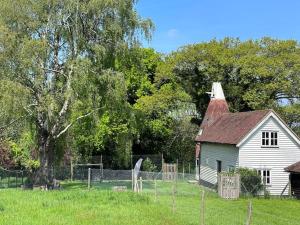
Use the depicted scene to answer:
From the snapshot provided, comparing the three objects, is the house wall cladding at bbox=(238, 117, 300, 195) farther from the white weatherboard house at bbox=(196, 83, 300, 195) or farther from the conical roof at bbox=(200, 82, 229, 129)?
the conical roof at bbox=(200, 82, 229, 129)

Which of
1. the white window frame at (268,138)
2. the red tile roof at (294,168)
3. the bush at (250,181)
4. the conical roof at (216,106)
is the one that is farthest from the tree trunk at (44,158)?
the conical roof at (216,106)

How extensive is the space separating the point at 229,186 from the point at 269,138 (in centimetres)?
677

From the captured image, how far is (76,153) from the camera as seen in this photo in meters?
43.3

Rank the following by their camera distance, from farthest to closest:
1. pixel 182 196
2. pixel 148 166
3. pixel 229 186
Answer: pixel 148 166 < pixel 229 186 < pixel 182 196

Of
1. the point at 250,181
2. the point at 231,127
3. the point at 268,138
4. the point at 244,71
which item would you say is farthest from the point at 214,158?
the point at 244,71

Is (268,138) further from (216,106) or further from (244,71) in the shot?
(244,71)

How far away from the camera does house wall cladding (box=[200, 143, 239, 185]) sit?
37.4m

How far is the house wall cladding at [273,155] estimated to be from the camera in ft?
119

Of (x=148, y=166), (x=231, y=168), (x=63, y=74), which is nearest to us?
(x=63, y=74)

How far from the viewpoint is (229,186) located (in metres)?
31.8

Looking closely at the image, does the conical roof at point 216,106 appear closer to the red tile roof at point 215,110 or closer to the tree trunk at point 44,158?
the red tile roof at point 215,110

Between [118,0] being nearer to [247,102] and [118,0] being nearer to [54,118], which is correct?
[54,118]

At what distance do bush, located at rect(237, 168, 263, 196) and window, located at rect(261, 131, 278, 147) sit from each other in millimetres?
3015

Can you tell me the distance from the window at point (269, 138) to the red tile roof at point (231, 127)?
126 cm
